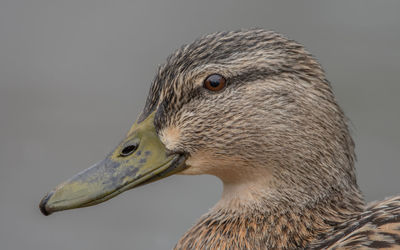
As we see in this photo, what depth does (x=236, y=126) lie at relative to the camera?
476 centimetres

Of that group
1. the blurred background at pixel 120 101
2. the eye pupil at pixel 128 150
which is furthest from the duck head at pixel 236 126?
the blurred background at pixel 120 101

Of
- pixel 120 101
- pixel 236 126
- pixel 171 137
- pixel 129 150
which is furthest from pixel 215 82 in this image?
pixel 120 101

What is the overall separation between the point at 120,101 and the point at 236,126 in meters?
3.87

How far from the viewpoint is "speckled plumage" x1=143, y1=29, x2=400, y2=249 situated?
15.3ft

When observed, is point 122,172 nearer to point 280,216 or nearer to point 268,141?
point 268,141

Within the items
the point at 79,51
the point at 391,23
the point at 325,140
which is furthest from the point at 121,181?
the point at 391,23

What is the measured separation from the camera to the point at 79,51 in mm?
8945

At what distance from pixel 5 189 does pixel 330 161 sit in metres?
3.79

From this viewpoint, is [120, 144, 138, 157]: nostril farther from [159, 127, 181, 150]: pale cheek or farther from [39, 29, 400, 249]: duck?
[159, 127, 181, 150]: pale cheek

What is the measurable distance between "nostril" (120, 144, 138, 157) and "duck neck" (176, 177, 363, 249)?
0.64m

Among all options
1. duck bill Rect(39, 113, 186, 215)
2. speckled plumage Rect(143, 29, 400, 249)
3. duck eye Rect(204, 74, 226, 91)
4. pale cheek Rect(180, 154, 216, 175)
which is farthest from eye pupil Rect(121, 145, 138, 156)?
duck eye Rect(204, 74, 226, 91)

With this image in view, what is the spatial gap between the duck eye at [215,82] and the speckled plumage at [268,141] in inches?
1.1

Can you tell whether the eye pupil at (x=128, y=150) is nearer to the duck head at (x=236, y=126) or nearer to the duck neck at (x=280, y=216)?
the duck head at (x=236, y=126)

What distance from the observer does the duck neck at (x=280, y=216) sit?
4852 millimetres
